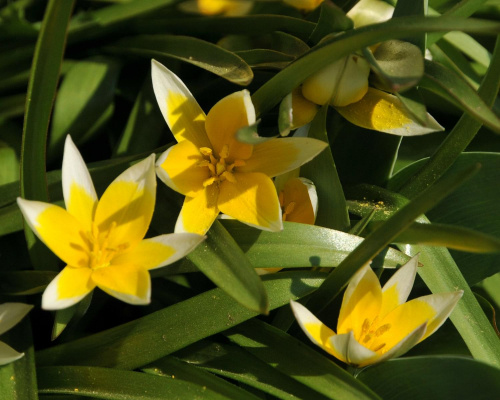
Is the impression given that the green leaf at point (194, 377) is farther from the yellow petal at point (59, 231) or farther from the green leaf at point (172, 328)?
the yellow petal at point (59, 231)

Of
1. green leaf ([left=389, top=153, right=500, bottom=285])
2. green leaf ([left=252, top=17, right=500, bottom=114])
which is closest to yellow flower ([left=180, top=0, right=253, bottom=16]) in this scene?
green leaf ([left=252, top=17, right=500, bottom=114])

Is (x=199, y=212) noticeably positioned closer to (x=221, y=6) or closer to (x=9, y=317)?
(x=9, y=317)

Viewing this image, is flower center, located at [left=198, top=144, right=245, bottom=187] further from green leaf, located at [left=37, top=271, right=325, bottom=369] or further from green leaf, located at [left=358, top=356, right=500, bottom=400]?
green leaf, located at [left=358, top=356, right=500, bottom=400]

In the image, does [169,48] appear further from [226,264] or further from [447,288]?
[447,288]

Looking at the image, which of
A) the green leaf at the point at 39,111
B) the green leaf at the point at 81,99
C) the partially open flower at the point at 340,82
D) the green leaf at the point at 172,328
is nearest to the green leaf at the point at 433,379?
the green leaf at the point at 172,328

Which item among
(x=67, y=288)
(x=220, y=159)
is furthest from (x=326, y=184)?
(x=67, y=288)

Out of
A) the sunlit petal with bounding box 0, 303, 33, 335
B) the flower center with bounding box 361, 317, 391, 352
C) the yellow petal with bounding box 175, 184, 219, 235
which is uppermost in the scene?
the yellow petal with bounding box 175, 184, 219, 235
